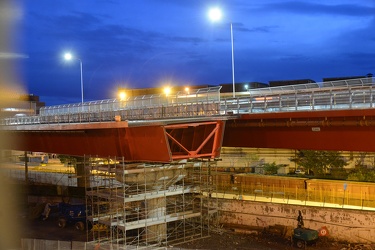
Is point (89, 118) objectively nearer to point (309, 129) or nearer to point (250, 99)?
point (250, 99)

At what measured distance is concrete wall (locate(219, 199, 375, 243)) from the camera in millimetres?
24734

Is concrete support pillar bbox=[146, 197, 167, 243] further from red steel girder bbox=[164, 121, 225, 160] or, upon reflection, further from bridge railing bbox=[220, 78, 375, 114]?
bridge railing bbox=[220, 78, 375, 114]

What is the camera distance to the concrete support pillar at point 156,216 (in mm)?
23641

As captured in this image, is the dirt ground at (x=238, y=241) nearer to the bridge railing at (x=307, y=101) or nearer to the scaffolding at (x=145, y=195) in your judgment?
the scaffolding at (x=145, y=195)

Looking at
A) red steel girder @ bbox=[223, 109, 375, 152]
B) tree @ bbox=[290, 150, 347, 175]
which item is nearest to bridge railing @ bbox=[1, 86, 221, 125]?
red steel girder @ bbox=[223, 109, 375, 152]

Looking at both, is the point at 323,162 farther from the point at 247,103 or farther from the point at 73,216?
the point at 73,216

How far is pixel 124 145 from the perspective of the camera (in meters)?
22.1

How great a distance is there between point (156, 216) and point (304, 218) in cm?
929

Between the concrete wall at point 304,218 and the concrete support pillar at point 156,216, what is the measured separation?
680 centimetres

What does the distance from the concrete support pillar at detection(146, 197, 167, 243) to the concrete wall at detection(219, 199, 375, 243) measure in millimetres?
6798

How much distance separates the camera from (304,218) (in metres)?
26.6

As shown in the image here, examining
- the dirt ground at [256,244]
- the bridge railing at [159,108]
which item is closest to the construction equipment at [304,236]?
the dirt ground at [256,244]

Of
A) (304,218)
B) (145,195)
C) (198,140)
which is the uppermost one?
(198,140)

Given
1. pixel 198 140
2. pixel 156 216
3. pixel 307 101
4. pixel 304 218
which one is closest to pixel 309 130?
pixel 307 101
